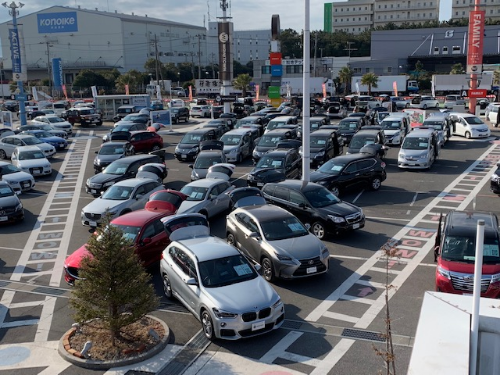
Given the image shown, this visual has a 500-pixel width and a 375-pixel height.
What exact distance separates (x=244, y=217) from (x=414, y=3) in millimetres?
140637

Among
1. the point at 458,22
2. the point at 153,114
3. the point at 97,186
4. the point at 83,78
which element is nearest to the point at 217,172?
the point at 97,186

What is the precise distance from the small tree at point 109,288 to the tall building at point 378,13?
145 metres

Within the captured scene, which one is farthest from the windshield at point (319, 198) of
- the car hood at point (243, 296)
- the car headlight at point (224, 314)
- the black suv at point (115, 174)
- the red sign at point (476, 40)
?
the red sign at point (476, 40)

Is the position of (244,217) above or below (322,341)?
above

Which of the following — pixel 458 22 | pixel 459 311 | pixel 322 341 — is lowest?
pixel 322 341

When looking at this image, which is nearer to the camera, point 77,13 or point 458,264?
point 458,264

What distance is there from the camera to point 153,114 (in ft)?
150

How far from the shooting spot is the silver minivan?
88.1 ft

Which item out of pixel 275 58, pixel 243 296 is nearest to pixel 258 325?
pixel 243 296

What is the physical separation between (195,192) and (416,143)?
13.5 m

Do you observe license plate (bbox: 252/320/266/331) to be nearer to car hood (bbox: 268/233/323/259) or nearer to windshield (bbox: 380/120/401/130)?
car hood (bbox: 268/233/323/259)

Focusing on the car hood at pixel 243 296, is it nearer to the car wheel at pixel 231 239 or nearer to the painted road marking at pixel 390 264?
the painted road marking at pixel 390 264

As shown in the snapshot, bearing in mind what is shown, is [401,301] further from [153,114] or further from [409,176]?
[153,114]

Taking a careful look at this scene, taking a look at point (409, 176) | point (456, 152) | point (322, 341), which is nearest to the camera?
point (322, 341)
